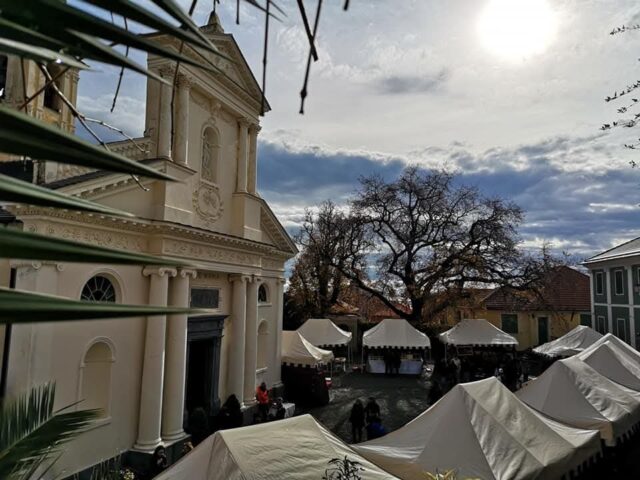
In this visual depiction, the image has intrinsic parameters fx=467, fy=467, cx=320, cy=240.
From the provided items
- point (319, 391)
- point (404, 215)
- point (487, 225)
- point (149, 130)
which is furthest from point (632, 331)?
point (149, 130)

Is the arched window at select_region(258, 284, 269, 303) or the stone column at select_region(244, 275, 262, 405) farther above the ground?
the arched window at select_region(258, 284, 269, 303)

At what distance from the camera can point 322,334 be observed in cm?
2542

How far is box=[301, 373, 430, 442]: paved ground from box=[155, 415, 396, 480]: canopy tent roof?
9075mm

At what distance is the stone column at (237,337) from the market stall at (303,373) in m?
4.21

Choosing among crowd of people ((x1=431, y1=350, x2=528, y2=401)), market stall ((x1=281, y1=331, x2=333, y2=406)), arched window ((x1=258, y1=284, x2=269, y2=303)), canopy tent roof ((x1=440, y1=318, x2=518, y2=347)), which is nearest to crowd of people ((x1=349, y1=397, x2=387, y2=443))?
crowd of people ((x1=431, y1=350, x2=528, y2=401))

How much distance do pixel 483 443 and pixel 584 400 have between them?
182 inches

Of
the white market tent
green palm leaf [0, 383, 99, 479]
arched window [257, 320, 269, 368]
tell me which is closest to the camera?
green palm leaf [0, 383, 99, 479]

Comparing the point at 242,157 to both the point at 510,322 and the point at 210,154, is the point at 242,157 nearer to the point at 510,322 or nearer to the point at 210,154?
the point at 210,154

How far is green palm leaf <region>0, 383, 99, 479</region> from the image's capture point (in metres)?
1.32

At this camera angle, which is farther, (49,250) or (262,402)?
(262,402)

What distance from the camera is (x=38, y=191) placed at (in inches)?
18.6

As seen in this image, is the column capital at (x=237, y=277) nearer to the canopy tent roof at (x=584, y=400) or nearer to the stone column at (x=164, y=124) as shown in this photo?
the stone column at (x=164, y=124)

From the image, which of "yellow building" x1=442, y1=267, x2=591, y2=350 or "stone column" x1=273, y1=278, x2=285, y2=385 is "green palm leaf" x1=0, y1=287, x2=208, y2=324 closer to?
"stone column" x1=273, y1=278, x2=285, y2=385

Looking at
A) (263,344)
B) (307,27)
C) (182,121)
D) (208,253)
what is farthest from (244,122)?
(307,27)
